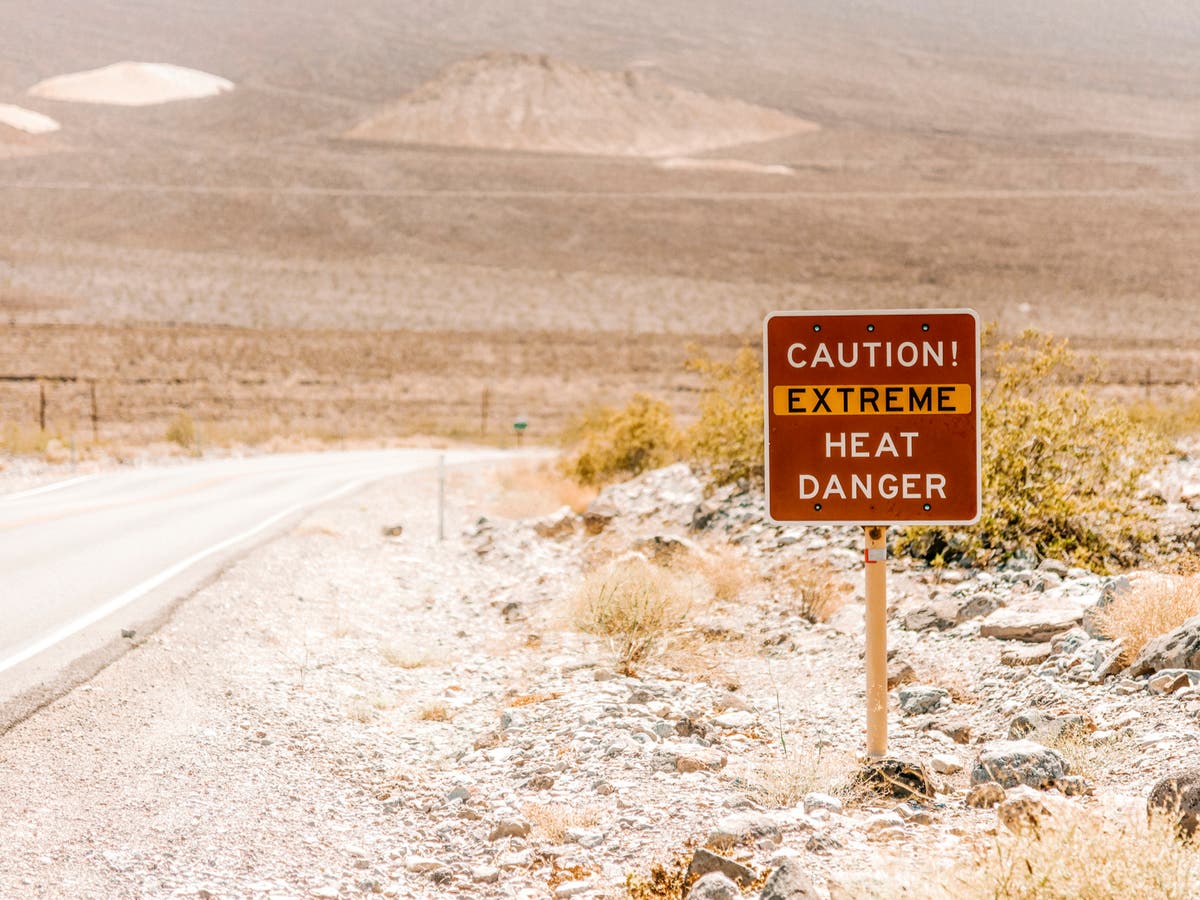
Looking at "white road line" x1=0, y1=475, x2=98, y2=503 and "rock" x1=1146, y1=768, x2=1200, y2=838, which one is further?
"white road line" x1=0, y1=475, x2=98, y2=503

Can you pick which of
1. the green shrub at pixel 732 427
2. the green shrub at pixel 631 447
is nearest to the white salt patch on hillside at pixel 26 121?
the green shrub at pixel 631 447

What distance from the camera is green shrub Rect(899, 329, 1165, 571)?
9031 millimetres

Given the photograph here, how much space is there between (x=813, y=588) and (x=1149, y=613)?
3.28 meters

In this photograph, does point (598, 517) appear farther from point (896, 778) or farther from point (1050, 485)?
point (896, 778)

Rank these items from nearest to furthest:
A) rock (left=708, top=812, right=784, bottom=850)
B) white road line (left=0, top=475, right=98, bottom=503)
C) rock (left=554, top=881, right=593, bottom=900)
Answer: rock (left=554, top=881, right=593, bottom=900) < rock (left=708, top=812, right=784, bottom=850) < white road line (left=0, top=475, right=98, bottom=503)

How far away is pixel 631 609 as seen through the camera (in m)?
8.12

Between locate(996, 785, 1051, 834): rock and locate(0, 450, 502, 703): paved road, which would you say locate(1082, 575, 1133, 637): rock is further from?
locate(0, 450, 502, 703): paved road

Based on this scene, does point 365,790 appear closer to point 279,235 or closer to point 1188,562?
point 1188,562

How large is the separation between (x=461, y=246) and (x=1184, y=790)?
75501mm

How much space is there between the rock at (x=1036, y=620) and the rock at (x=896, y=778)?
8.38ft

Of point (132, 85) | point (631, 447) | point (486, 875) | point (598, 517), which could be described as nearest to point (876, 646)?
point (486, 875)

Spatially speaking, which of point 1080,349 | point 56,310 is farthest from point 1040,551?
point 56,310

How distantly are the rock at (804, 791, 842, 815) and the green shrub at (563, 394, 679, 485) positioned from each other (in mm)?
14232

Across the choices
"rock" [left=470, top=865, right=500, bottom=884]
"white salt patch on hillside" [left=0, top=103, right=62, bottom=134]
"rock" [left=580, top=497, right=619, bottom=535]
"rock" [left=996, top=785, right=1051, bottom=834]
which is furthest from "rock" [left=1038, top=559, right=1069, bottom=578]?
"white salt patch on hillside" [left=0, top=103, right=62, bottom=134]
